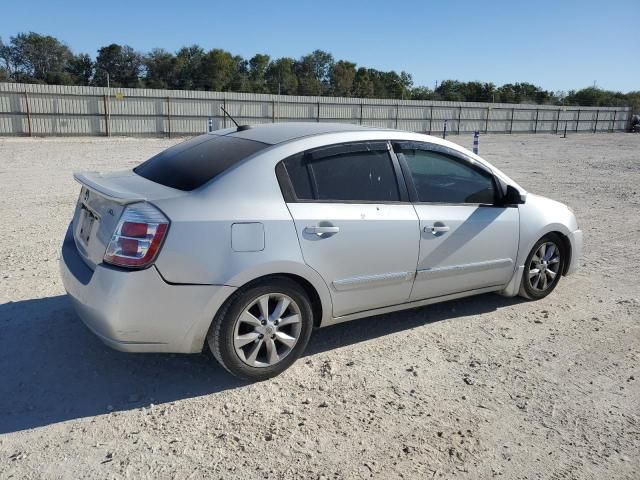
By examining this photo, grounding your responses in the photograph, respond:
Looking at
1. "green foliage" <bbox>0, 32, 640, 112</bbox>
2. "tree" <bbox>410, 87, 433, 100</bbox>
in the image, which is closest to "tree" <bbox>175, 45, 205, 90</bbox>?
"green foliage" <bbox>0, 32, 640, 112</bbox>

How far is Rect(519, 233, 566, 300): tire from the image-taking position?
5004 millimetres

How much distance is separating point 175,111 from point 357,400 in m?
31.0

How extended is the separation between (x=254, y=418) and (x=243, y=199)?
132 centimetres

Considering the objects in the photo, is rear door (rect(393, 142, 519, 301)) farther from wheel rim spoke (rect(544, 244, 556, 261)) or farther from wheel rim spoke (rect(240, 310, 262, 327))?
wheel rim spoke (rect(240, 310, 262, 327))

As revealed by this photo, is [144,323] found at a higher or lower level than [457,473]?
higher

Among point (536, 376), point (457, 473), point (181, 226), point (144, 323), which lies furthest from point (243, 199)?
point (536, 376)

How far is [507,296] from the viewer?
508 cm

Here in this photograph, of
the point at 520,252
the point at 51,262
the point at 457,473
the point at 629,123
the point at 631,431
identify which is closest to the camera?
the point at 457,473

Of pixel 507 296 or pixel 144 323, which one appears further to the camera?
pixel 507 296

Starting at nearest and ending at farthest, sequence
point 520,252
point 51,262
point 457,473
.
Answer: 1. point 457,473
2. point 520,252
3. point 51,262

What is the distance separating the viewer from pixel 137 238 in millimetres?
3131

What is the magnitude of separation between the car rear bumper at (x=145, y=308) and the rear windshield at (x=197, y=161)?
686 millimetres

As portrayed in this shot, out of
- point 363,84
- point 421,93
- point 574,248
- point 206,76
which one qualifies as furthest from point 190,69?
point 574,248

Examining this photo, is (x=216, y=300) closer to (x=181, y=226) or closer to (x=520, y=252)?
(x=181, y=226)
